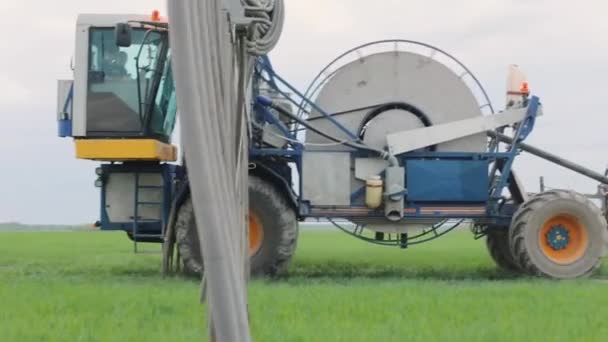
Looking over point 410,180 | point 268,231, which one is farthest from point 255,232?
point 410,180

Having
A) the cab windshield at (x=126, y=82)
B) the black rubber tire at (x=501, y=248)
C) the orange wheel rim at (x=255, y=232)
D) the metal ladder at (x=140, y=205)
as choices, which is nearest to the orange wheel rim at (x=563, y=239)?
the black rubber tire at (x=501, y=248)

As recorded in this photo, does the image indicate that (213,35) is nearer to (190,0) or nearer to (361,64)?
(190,0)

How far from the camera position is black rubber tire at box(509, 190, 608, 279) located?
11305mm

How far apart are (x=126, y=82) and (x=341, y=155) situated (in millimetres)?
2680

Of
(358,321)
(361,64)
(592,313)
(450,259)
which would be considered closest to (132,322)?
(358,321)

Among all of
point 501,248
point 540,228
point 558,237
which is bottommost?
point 501,248

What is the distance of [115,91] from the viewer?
35.9 feet

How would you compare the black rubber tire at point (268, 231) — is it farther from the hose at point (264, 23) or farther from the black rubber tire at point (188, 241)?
the hose at point (264, 23)

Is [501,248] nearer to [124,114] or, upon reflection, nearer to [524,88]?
[524,88]

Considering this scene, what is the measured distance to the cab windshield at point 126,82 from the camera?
10867 millimetres

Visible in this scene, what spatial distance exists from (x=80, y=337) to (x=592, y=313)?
12.7 feet

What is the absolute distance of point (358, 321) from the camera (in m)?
6.64

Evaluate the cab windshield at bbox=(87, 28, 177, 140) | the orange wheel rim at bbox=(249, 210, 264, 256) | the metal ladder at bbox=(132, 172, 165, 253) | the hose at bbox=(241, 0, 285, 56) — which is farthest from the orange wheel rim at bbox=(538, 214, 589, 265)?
the hose at bbox=(241, 0, 285, 56)

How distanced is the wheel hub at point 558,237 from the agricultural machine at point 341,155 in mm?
18
